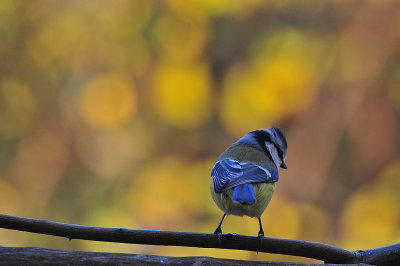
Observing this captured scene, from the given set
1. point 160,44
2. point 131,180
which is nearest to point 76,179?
point 131,180

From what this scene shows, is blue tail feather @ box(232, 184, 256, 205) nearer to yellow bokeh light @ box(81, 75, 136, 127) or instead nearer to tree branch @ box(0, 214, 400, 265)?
tree branch @ box(0, 214, 400, 265)

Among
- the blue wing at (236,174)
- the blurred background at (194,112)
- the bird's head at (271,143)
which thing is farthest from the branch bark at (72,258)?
the blurred background at (194,112)

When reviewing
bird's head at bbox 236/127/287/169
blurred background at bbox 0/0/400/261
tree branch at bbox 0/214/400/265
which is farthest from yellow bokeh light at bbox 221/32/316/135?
tree branch at bbox 0/214/400/265

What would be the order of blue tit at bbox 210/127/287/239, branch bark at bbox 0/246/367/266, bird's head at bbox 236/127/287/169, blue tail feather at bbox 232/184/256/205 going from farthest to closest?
bird's head at bbox 236/127/287/169
blue tit at bbox 210/127/287/239
blue tail feather at bbox 232/184/256/205
branch bark at bbox 0/246/367/266

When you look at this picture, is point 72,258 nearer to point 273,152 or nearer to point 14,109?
point 273,152

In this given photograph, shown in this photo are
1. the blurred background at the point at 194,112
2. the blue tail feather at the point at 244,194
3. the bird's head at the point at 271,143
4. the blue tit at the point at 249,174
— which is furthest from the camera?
the blurred background at the point at 194,112

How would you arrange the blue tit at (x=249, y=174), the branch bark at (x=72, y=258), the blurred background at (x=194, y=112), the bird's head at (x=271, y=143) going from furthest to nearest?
the blurred background at (x=194, y=112) < the bird's head at (x=271, y=143) < the blue tit at (x=249, y=174) < the branch bark at (x=72, y=258)

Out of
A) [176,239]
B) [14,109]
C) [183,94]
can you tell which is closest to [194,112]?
[183,94]

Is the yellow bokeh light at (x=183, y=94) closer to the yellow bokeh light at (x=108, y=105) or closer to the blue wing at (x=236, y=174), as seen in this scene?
the yellow bokeh light at (x=108, y=105)

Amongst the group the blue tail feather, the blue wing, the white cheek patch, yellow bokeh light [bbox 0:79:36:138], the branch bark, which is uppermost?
yellow bokeh light [bbox 0:79:36:138]
